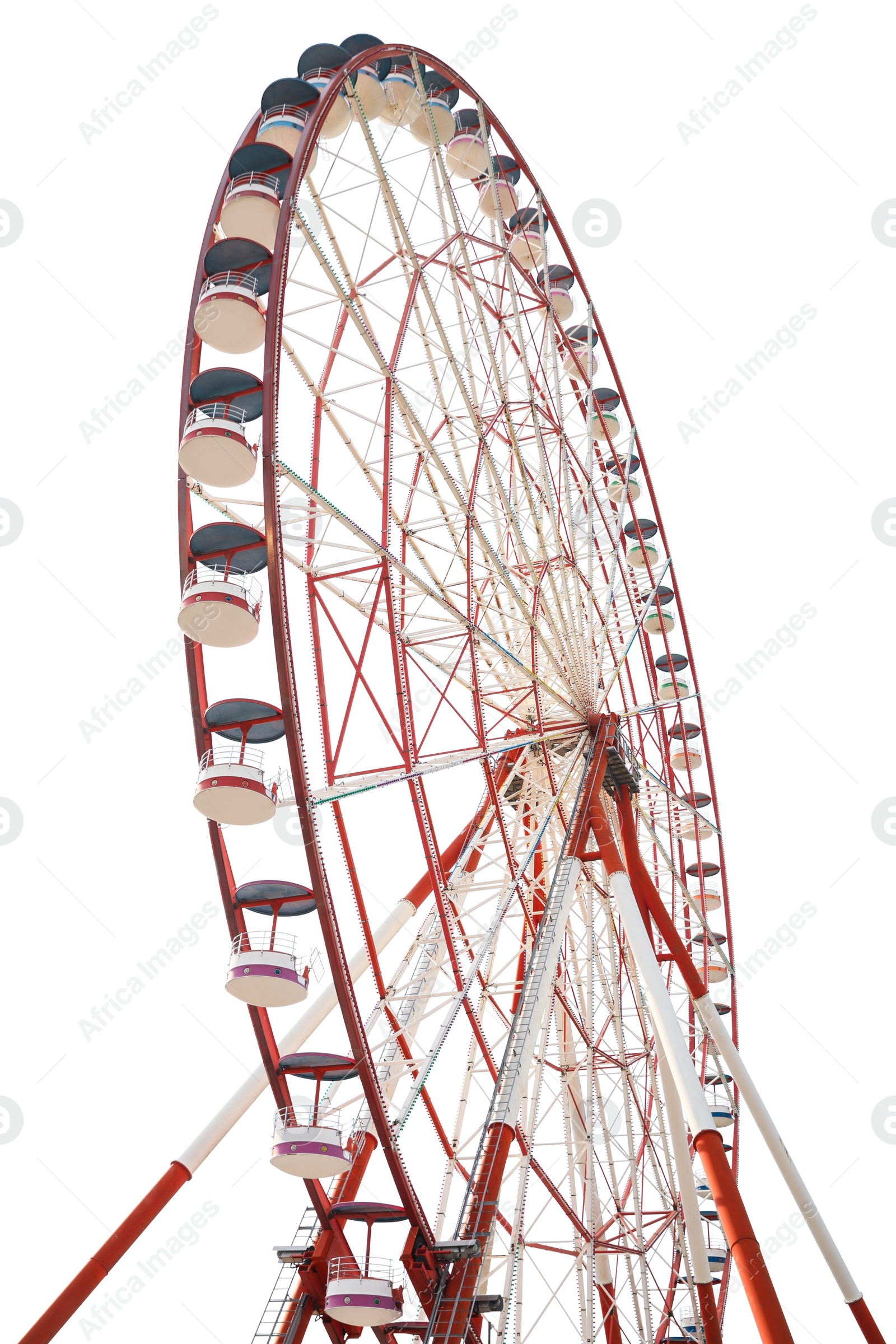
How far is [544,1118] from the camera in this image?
52.0ft

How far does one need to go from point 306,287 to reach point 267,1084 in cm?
936

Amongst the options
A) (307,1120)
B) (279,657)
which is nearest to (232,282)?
(279,657)

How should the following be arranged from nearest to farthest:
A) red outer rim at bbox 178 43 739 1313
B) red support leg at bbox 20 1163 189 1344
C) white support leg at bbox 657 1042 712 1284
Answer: red support leg at bbox 20 1163 189 1344
red outer rim at bbox 178 43 739 1313
white support leg at bbox 657 1042 712 1284

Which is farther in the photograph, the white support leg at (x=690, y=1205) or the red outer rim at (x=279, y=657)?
the white support leg at (x=690, y=1205)

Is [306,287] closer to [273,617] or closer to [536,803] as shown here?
[273,617]

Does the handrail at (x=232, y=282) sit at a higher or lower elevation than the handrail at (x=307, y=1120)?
higher

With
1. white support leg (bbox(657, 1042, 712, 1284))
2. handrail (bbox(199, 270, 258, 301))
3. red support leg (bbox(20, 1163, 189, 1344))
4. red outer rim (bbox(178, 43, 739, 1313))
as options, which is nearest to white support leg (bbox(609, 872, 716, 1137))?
white support leg (bbox(657, 1042, 712, 1284))

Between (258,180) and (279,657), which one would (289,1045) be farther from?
(258,180)

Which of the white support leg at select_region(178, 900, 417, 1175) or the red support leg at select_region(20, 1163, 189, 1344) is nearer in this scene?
the red support leg at select_region(20, 1163, 189, 1344)

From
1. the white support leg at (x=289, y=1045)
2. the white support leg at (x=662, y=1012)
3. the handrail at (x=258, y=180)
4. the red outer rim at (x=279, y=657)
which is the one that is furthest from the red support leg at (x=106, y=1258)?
the handrail at (x=258, y=180)

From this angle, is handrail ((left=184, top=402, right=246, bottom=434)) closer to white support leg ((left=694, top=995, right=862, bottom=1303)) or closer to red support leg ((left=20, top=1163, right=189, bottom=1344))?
red support leg ((left=20, top=1163, right=189, bottom=1344))

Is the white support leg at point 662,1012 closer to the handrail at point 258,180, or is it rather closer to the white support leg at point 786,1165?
Result: the white support leg at point 786,1165

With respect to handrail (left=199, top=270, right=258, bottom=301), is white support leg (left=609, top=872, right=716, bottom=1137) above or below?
below

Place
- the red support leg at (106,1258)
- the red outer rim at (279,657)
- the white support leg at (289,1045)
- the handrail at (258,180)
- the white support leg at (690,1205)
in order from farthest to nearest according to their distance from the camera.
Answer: the white support leg at (690,1205), the handrail at (258,180), the white support leg at (289,1045), the red outer rim at (279,657), the red support leg at (106,1258)
